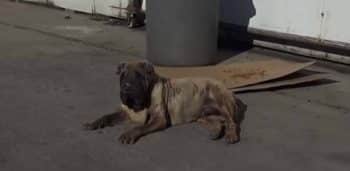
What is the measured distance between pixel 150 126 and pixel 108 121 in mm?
348

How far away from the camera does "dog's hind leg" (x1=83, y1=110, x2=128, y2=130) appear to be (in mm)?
4910

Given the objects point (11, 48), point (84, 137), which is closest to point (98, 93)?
point (84, 137)

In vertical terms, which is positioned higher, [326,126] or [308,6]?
[308,6]

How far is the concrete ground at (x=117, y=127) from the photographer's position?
173 inches

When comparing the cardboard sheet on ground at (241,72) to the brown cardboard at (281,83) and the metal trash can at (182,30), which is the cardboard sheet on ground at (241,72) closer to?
the brown cardboard at (281,83)

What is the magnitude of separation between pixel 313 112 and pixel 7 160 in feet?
7.81

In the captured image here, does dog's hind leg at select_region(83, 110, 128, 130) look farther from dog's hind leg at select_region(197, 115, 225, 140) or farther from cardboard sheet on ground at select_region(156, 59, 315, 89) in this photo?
cardboard sheet on ground at select_region(156, 59, 315, 89)

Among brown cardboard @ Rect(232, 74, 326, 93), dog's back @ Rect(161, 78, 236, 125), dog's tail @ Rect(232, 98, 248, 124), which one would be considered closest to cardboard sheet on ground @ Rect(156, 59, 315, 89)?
brown cardboard @ Rect(232, 74, 326, 93)

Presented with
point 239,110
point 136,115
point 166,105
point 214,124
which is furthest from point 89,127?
point 239,110

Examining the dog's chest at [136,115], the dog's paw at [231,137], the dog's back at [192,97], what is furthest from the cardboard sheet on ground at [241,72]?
the dog's chest at [136,115]

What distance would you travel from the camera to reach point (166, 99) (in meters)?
4.76

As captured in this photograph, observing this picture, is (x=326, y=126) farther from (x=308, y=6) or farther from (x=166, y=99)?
(x=308, y=6)

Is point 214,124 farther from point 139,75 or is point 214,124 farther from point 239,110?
point 139,75

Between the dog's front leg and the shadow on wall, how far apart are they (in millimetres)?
2798
